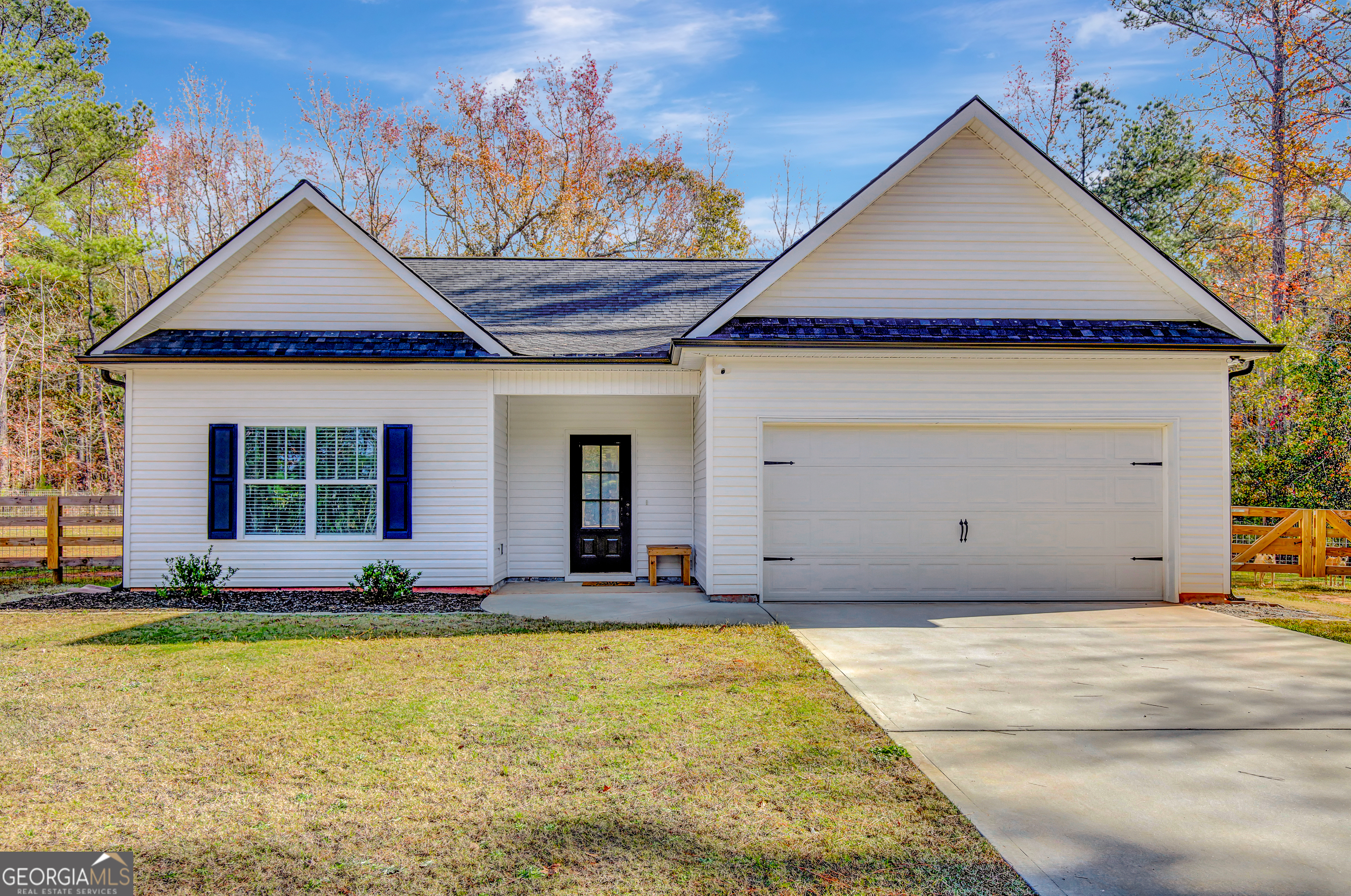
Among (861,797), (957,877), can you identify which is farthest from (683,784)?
(957,877)

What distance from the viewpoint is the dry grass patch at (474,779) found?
3217mm

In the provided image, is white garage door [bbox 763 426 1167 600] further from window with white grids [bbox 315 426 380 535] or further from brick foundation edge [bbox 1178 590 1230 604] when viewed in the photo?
window with white grids [bbox 315 426 380 535]

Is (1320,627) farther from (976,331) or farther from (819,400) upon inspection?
(819,400)

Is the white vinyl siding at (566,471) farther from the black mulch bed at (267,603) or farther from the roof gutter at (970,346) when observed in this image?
the roof gutter at (970,346)

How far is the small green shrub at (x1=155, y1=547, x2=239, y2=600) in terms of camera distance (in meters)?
10.3

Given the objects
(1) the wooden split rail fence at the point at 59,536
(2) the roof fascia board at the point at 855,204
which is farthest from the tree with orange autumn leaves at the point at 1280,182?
(1) the wooden split rail fence at the point at 59,536

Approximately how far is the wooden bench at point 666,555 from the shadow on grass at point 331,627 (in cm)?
298

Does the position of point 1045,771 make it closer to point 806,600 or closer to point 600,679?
point 600,679

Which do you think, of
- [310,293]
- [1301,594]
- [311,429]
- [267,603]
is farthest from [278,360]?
[1301,594]

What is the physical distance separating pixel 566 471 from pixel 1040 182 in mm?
7667

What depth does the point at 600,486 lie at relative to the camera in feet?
40.6

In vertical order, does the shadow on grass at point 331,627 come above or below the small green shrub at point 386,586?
below

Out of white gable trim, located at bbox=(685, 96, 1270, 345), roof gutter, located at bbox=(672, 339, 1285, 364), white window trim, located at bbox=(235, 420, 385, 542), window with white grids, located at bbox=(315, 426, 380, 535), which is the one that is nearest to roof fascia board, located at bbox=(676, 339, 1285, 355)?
roof gutter, located at bbox=(672, 339, 1285, 364)

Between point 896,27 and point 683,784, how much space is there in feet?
61.7
